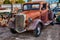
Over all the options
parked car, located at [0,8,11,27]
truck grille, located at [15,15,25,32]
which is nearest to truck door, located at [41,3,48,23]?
truck grille, located at [15,15,25,32]

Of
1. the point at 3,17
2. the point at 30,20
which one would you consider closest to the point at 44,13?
the point at 30,20

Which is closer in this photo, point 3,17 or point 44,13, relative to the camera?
point 44,13

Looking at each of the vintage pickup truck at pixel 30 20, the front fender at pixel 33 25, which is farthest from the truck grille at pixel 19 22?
the front fender at pixel 33 25

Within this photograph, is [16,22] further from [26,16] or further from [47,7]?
[47,7]

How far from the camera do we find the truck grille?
28.7 ft

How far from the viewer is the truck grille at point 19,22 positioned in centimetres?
875

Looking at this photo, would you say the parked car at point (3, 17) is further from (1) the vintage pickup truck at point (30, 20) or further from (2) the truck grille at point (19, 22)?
(2) the truck grille at point (19, 22)

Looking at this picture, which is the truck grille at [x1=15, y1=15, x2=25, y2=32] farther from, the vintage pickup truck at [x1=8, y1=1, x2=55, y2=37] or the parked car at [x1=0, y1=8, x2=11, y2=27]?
the parked car at [x1=0, y1=8, x2=11, y2=27]

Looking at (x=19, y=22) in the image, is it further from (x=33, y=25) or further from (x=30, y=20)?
(x=33, y=25)

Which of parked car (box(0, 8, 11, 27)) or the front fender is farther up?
the front fender

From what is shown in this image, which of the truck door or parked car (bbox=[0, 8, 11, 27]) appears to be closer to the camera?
the truck door

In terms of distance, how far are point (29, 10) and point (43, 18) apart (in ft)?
3.09

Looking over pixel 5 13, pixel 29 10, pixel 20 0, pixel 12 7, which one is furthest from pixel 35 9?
pixel 20 0

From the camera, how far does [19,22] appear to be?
8852 millimetres
